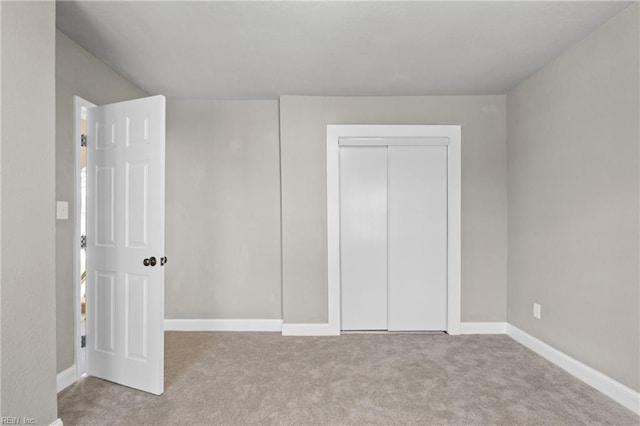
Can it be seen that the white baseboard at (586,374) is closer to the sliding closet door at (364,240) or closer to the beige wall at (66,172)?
the sliding closet door at (364,240)

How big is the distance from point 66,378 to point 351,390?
1992 millimetres

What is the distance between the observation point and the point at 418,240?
3730 millimetres

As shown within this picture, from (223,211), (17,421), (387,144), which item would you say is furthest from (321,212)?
(17,421)

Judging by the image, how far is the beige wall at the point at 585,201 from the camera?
223cm

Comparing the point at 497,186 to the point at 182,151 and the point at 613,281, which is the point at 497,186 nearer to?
the point at 613,281

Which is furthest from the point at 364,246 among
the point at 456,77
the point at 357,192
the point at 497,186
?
the point at 456,77

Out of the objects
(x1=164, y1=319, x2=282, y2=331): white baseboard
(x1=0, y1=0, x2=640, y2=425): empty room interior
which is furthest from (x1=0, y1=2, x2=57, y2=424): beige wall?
(x1=164, y1=319, x2=282, y2=331): white baseboard

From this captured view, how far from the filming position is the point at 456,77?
3.24 meters

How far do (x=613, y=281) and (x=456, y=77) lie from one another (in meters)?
2.02

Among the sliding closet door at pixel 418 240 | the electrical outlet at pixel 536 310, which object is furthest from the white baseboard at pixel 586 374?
the sliding closet door at pixel 418 240

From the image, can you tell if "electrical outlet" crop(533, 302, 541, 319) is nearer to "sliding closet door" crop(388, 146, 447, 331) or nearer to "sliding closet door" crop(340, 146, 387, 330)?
"sliding closet door" crop(388, 146, 447, 331)

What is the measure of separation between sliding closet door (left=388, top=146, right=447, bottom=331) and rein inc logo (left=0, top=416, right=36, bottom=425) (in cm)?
291

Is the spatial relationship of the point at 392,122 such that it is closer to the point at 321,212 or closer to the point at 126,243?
the point at 321,212

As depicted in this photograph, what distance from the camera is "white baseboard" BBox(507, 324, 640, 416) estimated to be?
2.21 m
